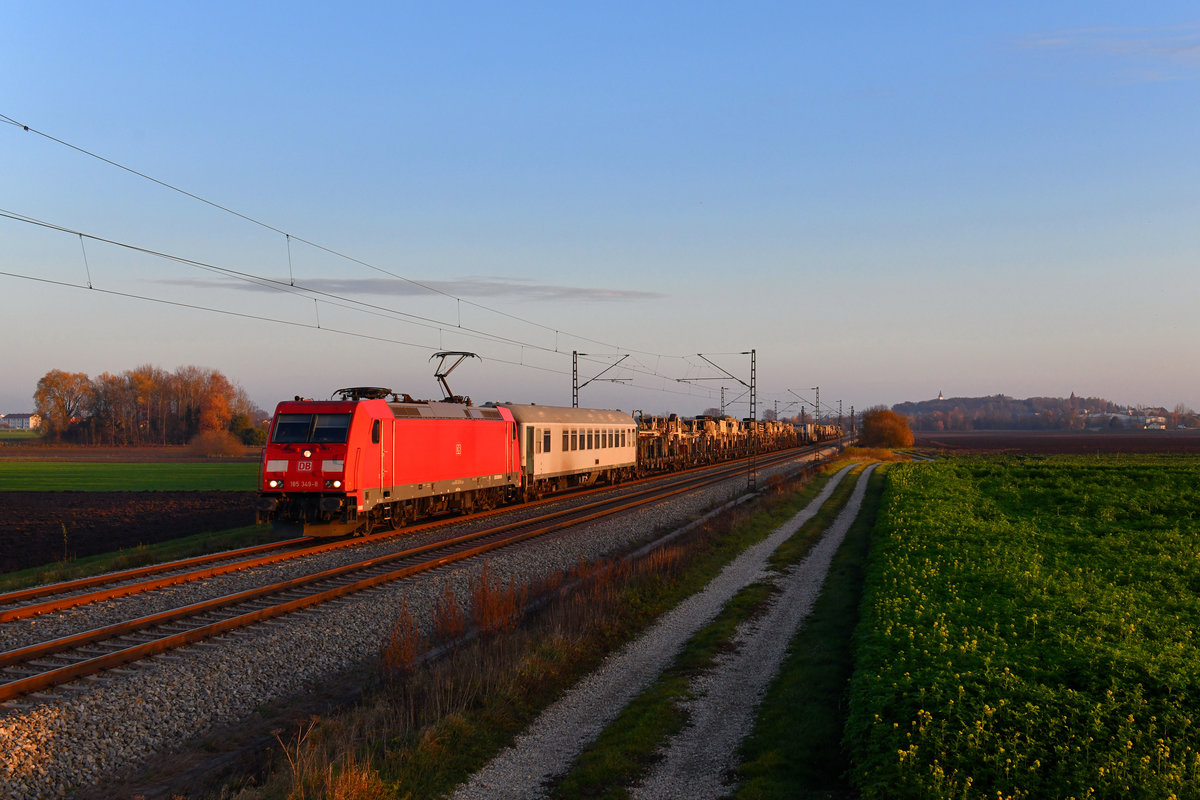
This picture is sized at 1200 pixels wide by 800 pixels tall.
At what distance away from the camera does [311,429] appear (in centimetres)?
2117

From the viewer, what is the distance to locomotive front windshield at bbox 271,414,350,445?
2092cm

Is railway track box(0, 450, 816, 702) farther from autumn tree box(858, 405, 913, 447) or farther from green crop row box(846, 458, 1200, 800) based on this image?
autumn tree box(858, 405, 913, 447)

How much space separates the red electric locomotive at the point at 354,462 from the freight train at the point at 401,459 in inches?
1.1

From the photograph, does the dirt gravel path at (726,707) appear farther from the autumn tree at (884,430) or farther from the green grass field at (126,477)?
the autumn tree at (884,430)

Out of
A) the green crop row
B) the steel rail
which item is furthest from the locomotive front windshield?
the green crop row

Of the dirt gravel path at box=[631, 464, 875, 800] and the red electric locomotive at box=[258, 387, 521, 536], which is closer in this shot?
the dirt gravel path at box=[631, 464, 875, 800]

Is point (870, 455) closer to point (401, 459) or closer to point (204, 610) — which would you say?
point (401, 459)

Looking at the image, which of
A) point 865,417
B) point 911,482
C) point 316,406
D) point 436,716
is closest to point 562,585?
point 436,716

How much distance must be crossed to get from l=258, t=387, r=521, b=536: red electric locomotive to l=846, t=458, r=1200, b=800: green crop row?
13.0m

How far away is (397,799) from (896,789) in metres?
4.28

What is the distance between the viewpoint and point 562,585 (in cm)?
1658

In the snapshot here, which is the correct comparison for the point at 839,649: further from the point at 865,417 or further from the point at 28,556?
the point at 865,417

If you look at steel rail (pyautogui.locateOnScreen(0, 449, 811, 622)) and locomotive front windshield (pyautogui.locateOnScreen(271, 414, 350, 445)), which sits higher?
locomotive front windshield (pyautogui.locateOnScreen(271, 414, 350, 445))

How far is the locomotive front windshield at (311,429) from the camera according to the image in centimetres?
2092
